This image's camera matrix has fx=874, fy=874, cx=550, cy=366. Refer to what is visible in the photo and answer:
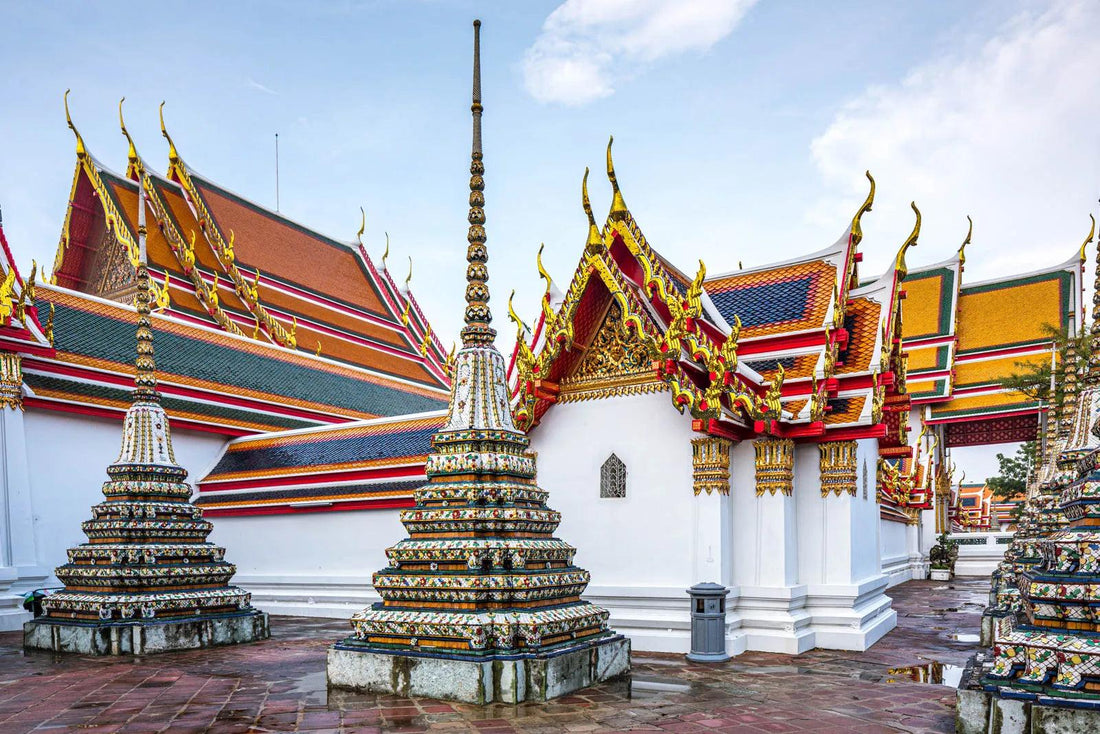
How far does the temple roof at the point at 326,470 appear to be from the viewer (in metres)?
13.6

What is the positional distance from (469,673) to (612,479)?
4.34 metres

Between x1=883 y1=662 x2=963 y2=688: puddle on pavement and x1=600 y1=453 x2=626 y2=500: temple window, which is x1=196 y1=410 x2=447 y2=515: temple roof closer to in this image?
x1=600 y1=453 x2=626 y2=500: temple window

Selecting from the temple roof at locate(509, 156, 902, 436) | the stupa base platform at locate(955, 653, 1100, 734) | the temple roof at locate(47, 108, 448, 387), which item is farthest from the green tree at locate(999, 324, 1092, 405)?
the temple roof at locate(47, 108, 448, 387)

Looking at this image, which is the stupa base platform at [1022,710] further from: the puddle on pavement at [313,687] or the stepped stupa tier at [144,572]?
the stepped stupa tier at [144,572]

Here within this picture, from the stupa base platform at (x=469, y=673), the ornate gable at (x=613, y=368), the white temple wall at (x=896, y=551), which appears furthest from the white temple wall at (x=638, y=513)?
the white temple wall at (x=896, y=551)

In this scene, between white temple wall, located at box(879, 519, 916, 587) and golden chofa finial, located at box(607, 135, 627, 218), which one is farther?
white temple wall, located at box(879, 519, 916, 587)

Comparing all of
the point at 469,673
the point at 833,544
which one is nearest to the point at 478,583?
the point at 469,673

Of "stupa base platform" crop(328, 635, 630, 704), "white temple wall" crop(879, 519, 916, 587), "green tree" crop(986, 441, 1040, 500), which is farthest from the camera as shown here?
"green tree" crop(986, 441, 1040, 500)

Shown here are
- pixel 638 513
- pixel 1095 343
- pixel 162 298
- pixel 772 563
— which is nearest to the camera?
pixel 1095 343

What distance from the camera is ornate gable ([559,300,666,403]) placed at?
10.0 metres

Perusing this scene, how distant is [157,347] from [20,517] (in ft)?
14.9

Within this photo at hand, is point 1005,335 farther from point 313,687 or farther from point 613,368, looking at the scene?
point 313,687

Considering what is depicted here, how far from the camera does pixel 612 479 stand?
398 inches

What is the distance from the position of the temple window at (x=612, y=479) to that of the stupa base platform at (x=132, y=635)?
4.63 meters
